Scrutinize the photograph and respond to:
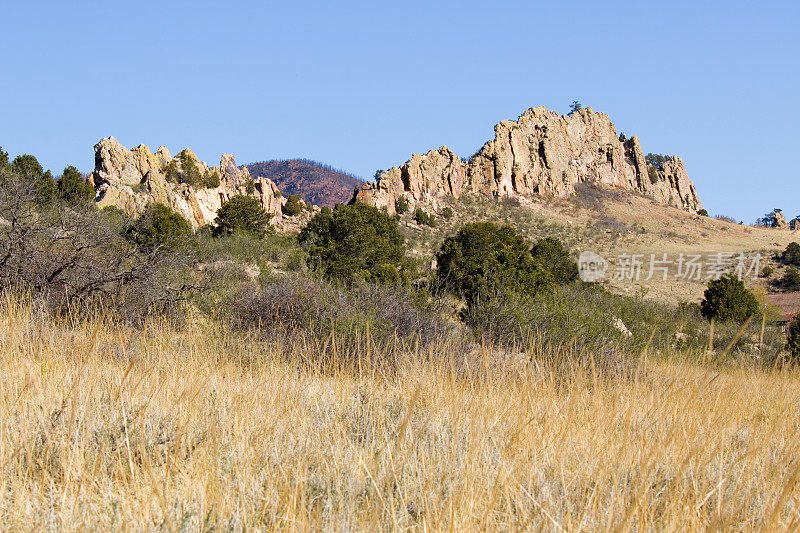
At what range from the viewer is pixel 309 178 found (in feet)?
376

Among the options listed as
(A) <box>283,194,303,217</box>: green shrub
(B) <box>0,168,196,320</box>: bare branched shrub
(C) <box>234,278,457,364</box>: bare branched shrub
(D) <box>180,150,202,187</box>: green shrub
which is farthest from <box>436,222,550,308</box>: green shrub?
(A) <box>283,194,303,217</box>: green shrub

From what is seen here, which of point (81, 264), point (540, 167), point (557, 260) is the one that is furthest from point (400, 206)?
point (81, 264)

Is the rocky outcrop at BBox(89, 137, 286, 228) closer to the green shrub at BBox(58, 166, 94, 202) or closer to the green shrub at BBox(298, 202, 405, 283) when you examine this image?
the green shrub at BBox(58, 166, 94, 202)

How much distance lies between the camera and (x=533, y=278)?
1695 centimetres

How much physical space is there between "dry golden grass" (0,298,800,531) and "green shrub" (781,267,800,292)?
38746 millimetres

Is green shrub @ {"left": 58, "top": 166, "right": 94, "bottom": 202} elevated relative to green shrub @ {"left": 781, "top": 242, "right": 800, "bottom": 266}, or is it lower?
lower

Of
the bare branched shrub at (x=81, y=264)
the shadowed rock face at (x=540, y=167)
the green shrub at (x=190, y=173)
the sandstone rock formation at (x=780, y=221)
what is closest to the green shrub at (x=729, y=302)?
the bare branched shrub at (x=81, y=264)

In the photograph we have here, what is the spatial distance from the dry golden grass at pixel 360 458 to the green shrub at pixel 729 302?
2281 centimetres

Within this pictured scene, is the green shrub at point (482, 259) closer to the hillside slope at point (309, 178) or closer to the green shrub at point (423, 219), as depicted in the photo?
the green shrub at point (423, 219)

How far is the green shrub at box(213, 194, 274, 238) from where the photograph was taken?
3250 cm

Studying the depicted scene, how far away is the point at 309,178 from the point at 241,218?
83440mm

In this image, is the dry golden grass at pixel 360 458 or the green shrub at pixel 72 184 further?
the green shrub at pixel 72 184

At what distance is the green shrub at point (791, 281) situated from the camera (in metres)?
35.6

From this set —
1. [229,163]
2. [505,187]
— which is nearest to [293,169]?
[505,187]
